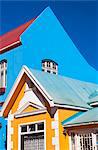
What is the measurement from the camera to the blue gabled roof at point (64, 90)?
18281mm

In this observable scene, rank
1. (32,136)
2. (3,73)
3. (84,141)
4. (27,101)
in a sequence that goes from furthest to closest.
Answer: (3,73) < (27,101) < (32,136) < (84,141)

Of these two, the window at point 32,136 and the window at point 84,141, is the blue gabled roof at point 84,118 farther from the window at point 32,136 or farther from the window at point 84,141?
the window at point 32,136

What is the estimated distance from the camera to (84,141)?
1722 centimetres

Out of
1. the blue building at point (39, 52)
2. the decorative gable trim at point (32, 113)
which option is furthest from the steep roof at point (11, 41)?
the decorative gable trim at point (32, 113)

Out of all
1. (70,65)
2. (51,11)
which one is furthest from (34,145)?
(51,11)

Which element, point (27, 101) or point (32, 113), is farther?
point (27, 101)

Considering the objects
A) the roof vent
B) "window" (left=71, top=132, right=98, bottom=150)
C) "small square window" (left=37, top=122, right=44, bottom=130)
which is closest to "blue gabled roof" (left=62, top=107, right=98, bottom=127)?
"window" (left=71, top=132, right=98, bottom=150)

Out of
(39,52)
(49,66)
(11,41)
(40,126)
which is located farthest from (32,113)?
(11,41)

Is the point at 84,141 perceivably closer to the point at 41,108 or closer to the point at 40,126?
the point at 40,126

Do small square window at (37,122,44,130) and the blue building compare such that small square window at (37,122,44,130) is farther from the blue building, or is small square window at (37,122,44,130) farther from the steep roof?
the steep roof

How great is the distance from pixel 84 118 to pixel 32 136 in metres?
3.27

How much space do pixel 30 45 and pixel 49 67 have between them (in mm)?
2119

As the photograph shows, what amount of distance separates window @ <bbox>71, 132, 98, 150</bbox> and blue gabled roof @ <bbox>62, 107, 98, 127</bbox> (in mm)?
594

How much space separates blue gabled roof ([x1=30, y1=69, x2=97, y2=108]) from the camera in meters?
18.3
